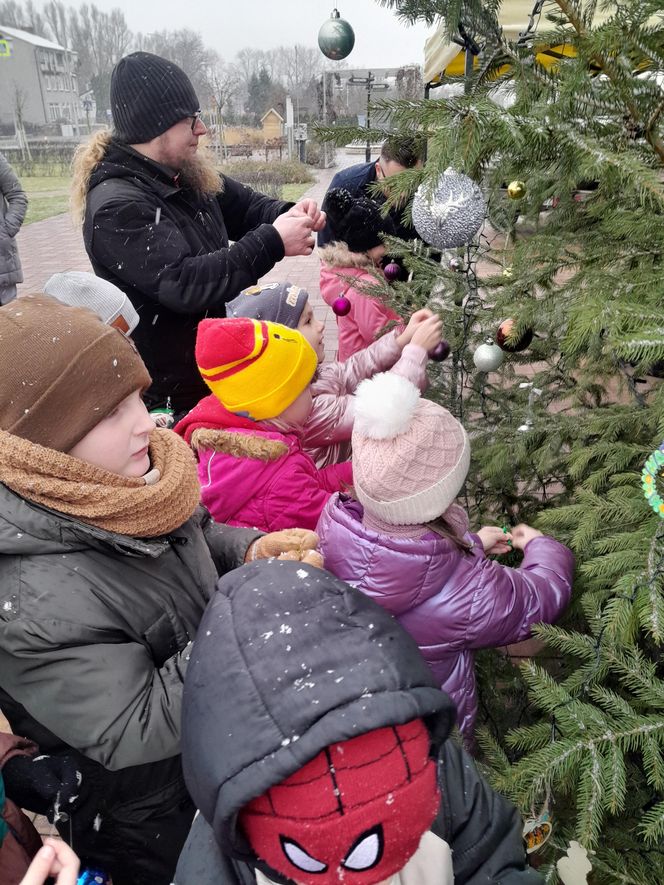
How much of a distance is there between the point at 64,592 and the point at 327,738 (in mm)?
715

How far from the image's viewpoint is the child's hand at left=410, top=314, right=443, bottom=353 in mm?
2162

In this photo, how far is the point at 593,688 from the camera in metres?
1.21

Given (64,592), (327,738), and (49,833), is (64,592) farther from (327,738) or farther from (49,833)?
(49,833)

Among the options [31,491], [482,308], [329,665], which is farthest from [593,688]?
[482,308]

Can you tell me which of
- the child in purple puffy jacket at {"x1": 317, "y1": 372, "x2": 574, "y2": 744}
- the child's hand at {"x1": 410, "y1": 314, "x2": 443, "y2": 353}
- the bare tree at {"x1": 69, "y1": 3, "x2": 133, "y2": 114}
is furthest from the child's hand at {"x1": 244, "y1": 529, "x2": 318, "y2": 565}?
the bare tree at {"x1": 69, "y1": 3, "x2": 133, "y2": 114}

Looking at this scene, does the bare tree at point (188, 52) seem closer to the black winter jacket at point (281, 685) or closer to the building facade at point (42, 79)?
the building facade at point (42, 79)

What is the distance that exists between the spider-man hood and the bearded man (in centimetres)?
176

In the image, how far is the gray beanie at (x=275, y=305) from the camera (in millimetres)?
2463

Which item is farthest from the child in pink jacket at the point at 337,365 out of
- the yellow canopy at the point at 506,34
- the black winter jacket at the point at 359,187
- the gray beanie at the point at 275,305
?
the yellow canopy at the point at 506,34

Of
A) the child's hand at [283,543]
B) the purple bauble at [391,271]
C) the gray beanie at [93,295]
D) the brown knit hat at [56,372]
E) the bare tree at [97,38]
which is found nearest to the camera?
the brown knit hat at [56,372]

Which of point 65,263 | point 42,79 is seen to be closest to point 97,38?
point 42,79

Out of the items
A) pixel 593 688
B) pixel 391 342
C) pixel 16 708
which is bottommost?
pixel 16 708

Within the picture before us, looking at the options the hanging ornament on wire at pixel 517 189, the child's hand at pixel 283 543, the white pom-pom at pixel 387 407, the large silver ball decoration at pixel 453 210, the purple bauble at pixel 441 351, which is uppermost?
the hanging ornament on wire at pixel 517 189

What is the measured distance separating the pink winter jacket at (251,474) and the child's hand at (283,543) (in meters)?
0.34
